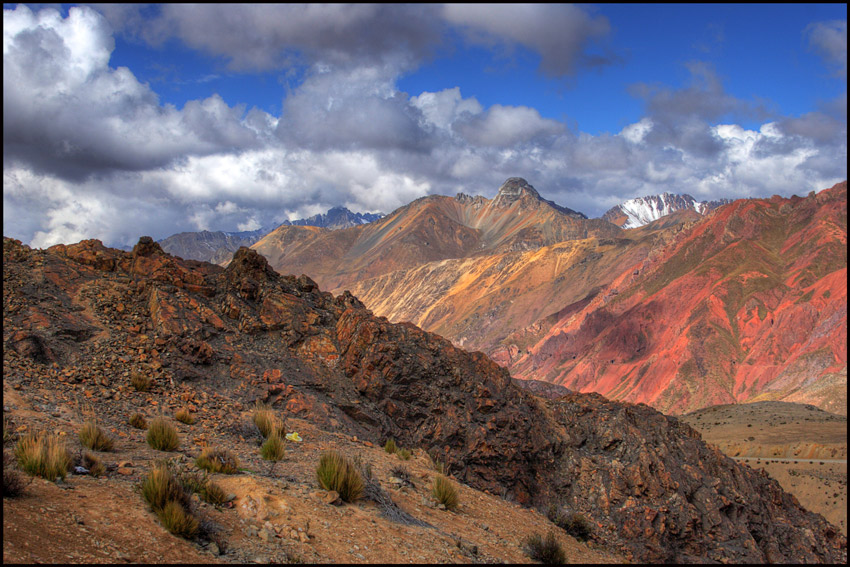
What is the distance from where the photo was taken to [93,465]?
336 inches

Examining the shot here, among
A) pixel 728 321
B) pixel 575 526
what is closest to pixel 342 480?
pixel 575 526

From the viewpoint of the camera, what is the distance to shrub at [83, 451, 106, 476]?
8.42m

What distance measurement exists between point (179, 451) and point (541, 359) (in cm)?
14233

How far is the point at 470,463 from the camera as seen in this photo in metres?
19.1

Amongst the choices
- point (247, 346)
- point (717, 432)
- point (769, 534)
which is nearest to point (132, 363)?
point (247, 346)

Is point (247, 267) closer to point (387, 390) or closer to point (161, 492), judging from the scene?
point (387, 390)

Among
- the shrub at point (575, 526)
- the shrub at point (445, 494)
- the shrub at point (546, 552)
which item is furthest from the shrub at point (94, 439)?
the shrub at point (575, 526)

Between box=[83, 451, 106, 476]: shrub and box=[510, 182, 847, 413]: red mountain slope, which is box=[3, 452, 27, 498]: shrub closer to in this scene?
box=[83, 451, 106, 476]: shrub

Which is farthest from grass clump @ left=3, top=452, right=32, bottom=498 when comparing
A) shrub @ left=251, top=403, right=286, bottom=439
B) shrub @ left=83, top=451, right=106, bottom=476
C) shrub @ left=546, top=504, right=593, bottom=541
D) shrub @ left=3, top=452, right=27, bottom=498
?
shrub @ left=546, top=504, right=593, bottom=541

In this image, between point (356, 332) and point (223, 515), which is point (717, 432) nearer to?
point (356, 332)

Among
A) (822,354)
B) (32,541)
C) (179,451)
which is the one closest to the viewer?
(32,541)

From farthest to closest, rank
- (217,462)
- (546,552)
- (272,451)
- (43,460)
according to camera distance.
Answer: (272,451) → (546,552) → (217,462) → (43,460)

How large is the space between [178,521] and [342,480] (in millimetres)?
3124

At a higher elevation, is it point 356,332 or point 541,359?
point 541,359
